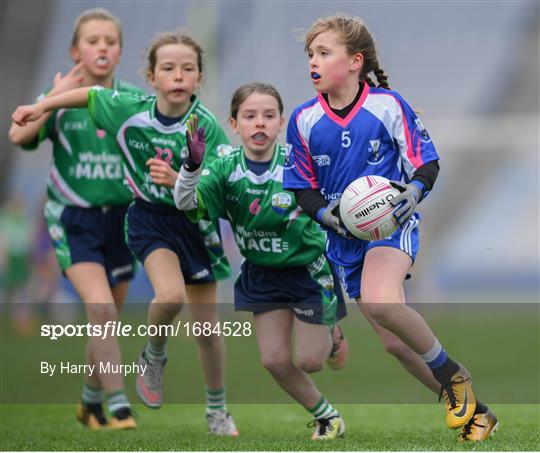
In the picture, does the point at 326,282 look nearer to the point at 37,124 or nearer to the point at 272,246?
the point at 272,246

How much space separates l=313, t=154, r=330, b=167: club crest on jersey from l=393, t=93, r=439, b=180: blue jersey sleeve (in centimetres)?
34

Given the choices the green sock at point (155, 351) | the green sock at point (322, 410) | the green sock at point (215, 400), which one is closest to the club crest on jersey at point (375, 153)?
the green sock at point (322, 410)

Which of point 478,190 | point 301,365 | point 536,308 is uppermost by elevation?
point 478,190

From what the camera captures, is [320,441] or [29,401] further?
[29,401]

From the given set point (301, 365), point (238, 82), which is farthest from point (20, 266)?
point (301, 365)

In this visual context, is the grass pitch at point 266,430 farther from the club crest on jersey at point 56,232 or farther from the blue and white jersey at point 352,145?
the club crest on jersey at point 56,232

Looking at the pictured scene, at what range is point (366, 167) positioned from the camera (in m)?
5.19

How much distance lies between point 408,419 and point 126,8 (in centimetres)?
1804

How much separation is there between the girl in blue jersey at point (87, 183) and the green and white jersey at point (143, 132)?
539mm

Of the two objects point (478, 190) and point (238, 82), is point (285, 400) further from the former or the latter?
point (478, 190)

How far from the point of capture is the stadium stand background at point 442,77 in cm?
2170

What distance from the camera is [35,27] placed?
2442cm

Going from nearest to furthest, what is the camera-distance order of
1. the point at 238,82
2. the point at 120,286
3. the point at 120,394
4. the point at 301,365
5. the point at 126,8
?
1. the point at 301,365
2. the point at 120,394
3. the point at 120,286
4. the point at 238,82
5. the point at 126,8

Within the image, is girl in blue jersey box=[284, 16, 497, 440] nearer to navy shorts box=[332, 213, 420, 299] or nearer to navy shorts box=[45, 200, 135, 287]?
navy shorts box=[332, 213, 420, 299]
